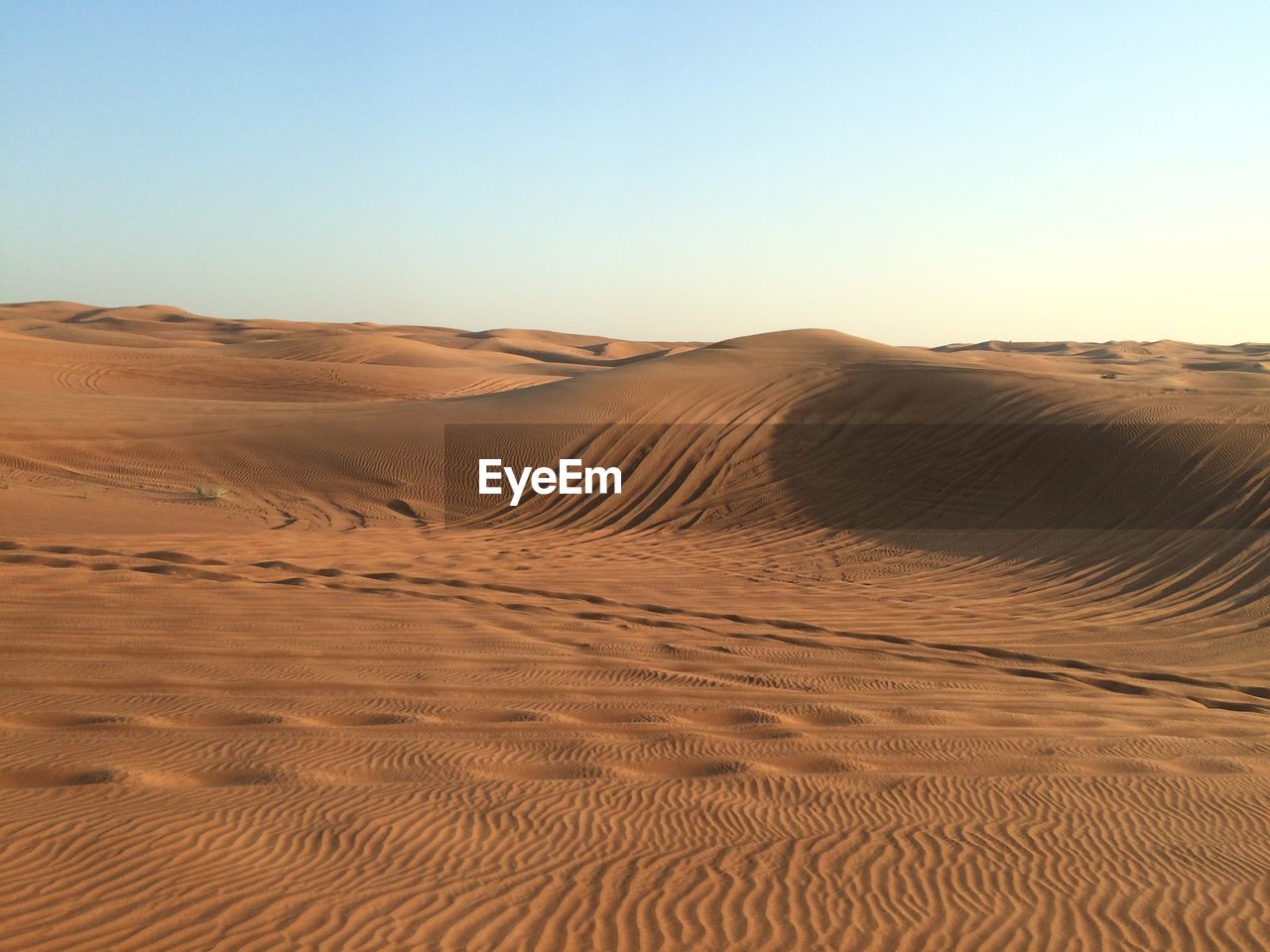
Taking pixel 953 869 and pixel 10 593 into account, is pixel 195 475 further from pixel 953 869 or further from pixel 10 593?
pixel 953 869

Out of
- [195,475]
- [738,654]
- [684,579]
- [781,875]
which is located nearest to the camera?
[781,875]

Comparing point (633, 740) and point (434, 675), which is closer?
point (633, 740)

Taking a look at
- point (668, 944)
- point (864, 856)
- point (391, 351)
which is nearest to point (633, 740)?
point (864, 856)

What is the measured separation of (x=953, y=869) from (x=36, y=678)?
5.22m

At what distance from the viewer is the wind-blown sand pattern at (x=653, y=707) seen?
3969 mm

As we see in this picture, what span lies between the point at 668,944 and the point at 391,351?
45591 mm

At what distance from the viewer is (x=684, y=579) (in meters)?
11.3

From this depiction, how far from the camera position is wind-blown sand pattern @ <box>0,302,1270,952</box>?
156 inches

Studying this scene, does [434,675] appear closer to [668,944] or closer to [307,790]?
[307,790]

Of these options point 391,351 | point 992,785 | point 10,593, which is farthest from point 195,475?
point 391,351

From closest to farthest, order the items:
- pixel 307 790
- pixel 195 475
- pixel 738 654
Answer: pixel 307 790
pixel 738 654
pixel 195 475

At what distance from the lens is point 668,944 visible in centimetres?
370

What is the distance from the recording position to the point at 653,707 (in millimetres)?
6531

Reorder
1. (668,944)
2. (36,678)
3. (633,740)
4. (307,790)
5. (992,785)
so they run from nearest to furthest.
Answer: (668,944)
(307,790)
(992,785)
(633,740)
(36,678)
